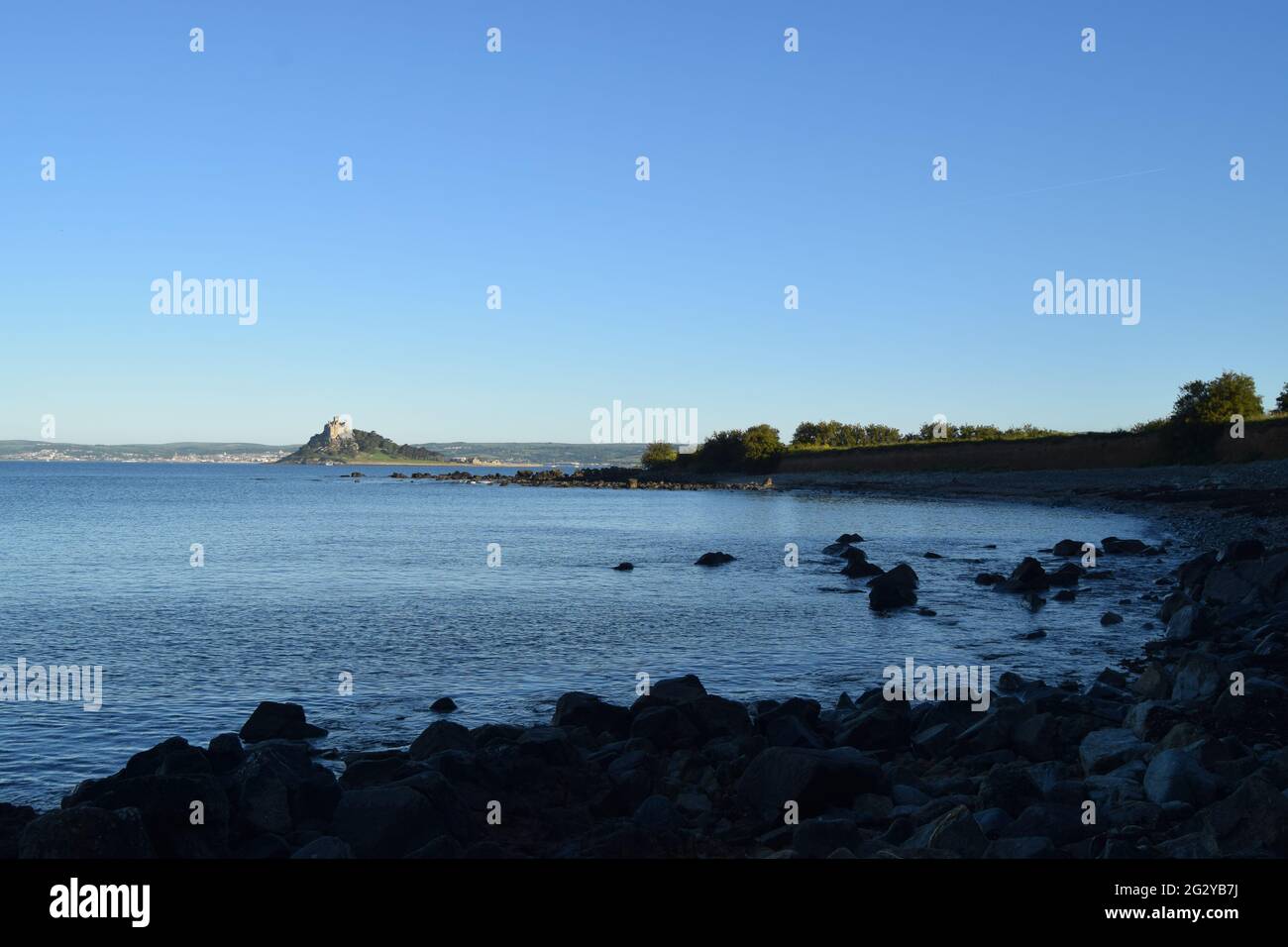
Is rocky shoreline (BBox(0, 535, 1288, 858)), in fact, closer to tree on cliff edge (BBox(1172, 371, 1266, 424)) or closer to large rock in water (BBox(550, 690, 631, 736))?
large rock in water (BBox(550, 690, 631, 736))

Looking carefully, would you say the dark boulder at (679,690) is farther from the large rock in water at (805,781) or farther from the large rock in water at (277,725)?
the large rock in water at (277,725)

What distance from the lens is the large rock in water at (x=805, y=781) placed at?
12.3 m

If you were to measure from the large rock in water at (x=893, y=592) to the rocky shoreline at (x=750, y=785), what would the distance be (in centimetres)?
1381

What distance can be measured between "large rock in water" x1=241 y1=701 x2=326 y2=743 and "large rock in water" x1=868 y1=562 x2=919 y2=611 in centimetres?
2029

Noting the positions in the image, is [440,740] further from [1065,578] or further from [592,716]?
[1065,578]

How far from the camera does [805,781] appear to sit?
40.2 feet

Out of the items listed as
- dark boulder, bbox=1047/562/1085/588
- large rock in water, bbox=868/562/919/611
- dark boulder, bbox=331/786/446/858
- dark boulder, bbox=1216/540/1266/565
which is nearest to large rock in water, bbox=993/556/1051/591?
dark boulder, bbox=1047/562/1085/588

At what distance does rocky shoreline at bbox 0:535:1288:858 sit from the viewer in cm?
1001

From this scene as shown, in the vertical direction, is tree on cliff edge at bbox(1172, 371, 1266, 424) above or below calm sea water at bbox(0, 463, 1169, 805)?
above

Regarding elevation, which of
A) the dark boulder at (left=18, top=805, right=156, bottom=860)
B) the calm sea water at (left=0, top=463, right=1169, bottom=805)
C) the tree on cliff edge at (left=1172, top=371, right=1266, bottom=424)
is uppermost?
the tree on cliff edge at (left=1172, top=371, right=1266, bottom=424)

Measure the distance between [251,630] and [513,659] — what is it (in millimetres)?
9429

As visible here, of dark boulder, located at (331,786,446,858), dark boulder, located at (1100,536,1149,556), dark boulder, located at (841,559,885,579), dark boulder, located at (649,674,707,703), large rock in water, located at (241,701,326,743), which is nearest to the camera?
dark boulder, located at (331,786,446,858)

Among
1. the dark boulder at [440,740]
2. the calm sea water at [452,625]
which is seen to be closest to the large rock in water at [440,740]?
the dark boulder at [440,740]
